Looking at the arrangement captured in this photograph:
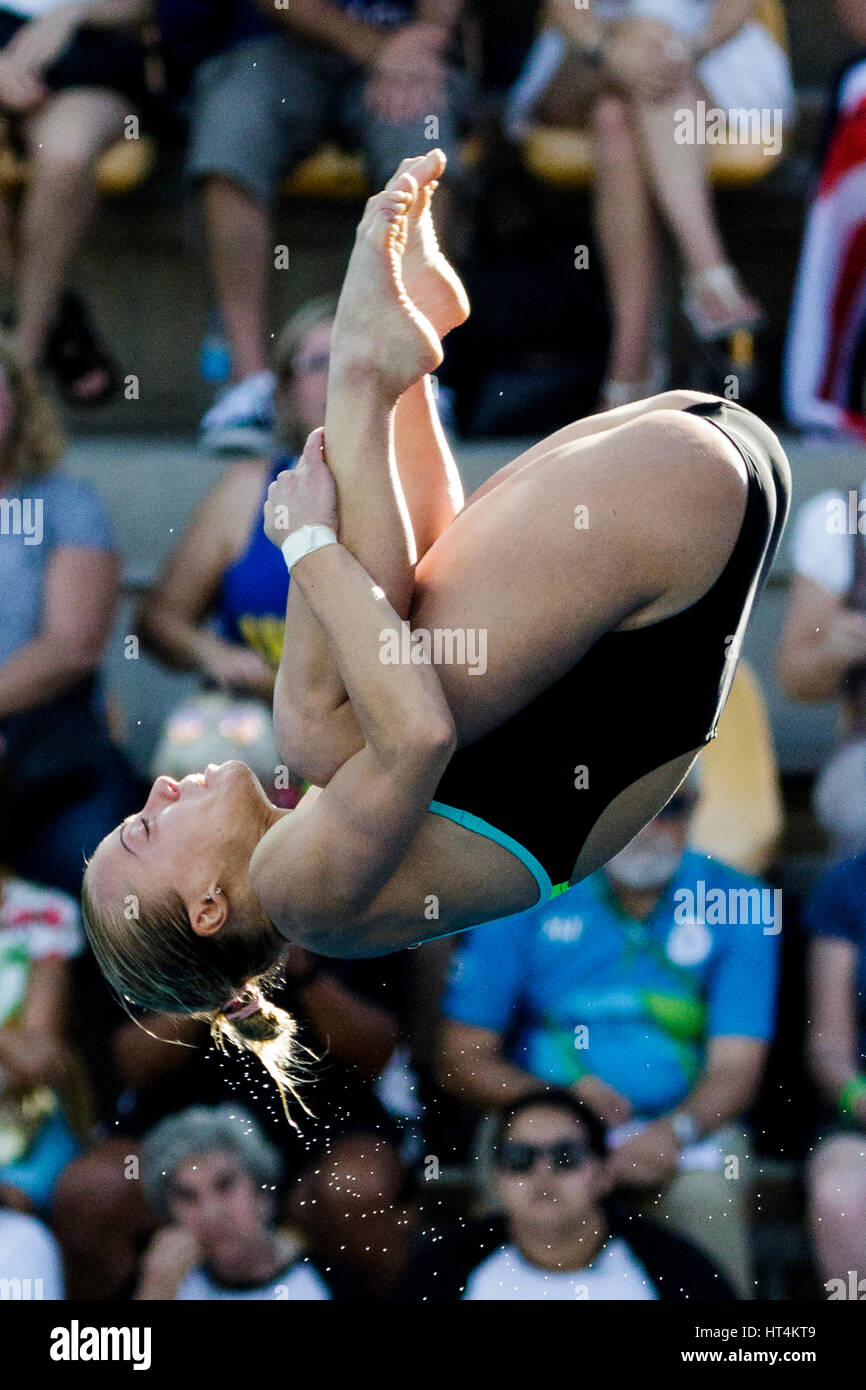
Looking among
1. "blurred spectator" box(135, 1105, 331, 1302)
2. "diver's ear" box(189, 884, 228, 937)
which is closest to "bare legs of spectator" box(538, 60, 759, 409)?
"blurred spectator" box(135, 1105, 331, 1302)

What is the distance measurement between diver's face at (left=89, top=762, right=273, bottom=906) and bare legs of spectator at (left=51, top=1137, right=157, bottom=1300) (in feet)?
3.69

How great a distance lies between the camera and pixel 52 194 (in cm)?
390

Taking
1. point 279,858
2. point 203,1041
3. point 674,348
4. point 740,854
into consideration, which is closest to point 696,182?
point 674,348

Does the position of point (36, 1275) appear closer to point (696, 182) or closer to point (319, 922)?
point (319, 922)

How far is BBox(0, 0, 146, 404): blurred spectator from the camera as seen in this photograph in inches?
152

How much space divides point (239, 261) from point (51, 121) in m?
0.51

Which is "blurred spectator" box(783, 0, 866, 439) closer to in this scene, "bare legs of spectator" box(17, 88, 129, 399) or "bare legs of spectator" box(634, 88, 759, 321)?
"bare legs of spectator" box(634, 88, 759, 321)

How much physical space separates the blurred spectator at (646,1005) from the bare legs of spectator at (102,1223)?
1.88 feet

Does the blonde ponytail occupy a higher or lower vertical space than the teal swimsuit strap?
lower

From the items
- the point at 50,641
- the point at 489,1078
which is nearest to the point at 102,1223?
the point at 489,1078

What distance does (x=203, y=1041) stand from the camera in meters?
3.12

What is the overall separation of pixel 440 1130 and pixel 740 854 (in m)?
0.77

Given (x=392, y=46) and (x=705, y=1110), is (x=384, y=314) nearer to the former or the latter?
(x=705, y=1110)

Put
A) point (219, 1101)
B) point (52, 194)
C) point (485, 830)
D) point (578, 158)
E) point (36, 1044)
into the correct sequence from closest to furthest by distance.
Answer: point (485, 830)
point (219, 1101)
point (36, 1044)
point (52, 194)
point (578, 158)
